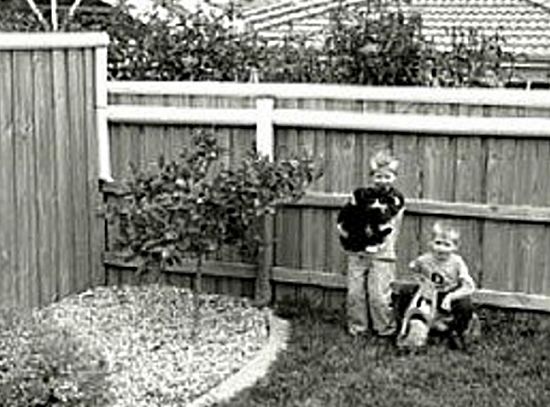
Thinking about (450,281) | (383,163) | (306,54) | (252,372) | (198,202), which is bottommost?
(252,372)

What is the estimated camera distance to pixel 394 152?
6.72 m

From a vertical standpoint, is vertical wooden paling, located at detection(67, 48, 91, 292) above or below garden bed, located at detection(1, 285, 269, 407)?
above

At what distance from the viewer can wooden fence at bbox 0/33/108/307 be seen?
6523mm

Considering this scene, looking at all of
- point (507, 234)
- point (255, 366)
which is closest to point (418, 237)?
point (507, 234)

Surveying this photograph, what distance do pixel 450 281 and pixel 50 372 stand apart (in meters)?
2.75

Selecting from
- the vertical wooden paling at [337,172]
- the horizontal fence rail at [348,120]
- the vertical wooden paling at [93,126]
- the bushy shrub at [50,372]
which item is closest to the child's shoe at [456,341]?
the vertical wooden paling at [337,172]

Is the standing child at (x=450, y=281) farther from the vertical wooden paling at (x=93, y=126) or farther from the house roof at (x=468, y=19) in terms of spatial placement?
the house roof at (x=468, y=19)

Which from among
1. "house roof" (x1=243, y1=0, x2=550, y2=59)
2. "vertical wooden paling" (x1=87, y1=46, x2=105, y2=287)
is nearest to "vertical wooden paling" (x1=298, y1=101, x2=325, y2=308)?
"vertical wooden paling" (x1=87, y1=46, x2=105, y2=287)

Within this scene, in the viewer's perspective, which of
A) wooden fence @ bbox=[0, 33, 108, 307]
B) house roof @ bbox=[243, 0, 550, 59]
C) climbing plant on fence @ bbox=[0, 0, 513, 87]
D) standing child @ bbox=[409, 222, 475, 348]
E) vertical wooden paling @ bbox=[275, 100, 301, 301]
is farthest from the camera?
house roof @ bbox=[243, 0, 550, 59]

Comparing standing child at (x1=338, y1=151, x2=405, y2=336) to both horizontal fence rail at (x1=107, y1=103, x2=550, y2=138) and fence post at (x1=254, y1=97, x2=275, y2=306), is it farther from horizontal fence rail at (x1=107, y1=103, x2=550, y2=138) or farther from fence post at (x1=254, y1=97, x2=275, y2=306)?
fence post at (x1=254, y1=97, x2=275, y2=306)

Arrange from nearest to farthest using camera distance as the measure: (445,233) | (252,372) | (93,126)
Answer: (252,372)
(445,233)
(93,126)

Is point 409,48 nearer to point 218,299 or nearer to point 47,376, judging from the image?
point 218,299

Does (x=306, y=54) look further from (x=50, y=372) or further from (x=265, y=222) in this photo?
(x=50, y=372)

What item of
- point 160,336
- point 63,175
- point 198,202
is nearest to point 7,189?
point 63,175
